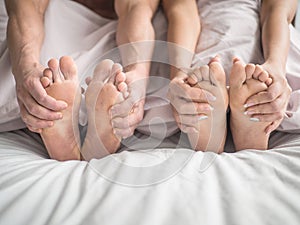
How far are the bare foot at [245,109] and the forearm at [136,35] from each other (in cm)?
21

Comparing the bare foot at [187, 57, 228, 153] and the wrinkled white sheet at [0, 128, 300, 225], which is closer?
the wrinkled white sheet at [0, 128, 300, 225]

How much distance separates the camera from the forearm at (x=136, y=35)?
33.4 inches

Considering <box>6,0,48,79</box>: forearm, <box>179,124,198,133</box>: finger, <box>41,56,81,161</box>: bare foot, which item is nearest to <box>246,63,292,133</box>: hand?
<box>179,124,198,133</box>: finger

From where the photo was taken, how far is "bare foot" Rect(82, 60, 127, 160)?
2.31 ft

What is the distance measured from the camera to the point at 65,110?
2.33 feet

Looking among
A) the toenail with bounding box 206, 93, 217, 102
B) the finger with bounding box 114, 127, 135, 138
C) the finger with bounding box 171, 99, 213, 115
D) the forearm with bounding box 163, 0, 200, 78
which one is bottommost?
the finger with bounding box 114, 127, 135, 138

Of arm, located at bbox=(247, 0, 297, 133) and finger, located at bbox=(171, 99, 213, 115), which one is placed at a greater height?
arm, located at bbox=(247, 0, 297, 133)

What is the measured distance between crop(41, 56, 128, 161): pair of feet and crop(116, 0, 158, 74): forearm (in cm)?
12

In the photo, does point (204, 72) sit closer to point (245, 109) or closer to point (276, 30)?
point (245, 109)

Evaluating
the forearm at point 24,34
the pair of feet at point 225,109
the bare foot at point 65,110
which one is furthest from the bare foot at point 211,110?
the forearm at point 24,34

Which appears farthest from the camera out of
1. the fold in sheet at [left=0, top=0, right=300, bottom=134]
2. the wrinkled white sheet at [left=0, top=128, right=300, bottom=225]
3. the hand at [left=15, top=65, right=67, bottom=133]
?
the fold in sheet at [left=0, top=0, right=300, bottom=134]

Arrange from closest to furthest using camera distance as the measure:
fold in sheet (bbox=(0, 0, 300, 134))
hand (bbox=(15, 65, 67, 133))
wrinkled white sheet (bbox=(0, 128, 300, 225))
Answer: wrinkled white sheet (bbox=(0, 128, 300, 225)) → hand (bbox=(15, 65, 67, 133)) → fold in sheet (bbox=(0, 0, 300, 134))

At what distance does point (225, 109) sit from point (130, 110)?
19 centimetres

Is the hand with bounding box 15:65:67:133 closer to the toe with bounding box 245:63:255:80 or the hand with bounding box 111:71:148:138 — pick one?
the hand with bounding box 111:71:148:138
